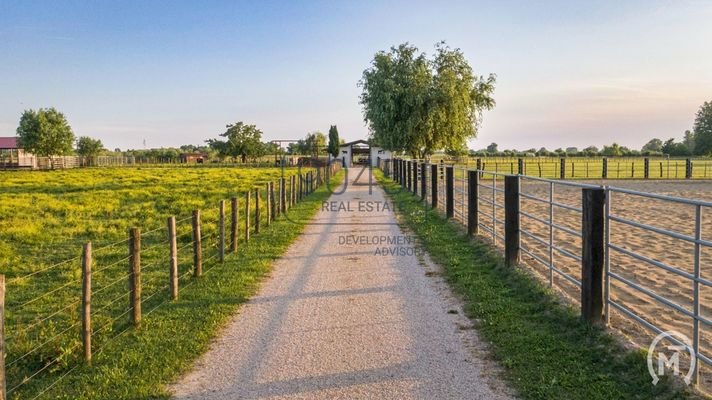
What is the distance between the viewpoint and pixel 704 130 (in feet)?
279

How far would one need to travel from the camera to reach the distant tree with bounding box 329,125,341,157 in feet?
300

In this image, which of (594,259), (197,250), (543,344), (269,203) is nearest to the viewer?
(543,344)

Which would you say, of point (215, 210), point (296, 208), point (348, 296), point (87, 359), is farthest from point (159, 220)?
point (87, 359)

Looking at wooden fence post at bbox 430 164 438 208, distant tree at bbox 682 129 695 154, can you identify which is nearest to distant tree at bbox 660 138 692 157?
distant tree at bbox 682 129 695 154

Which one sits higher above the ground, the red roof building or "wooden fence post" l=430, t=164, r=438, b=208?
the red roof building

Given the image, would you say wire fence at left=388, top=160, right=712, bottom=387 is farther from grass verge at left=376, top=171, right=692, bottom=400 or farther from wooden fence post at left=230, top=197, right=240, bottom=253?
wooden fence post at left=230, top=197, right=240, bottom=253

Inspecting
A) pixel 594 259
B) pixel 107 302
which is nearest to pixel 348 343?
pixel 594 259

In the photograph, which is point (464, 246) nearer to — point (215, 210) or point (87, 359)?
point (87, 359)

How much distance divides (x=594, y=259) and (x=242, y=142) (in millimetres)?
93181

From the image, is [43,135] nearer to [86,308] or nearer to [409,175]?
[409,175]

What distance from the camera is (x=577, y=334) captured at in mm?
5457

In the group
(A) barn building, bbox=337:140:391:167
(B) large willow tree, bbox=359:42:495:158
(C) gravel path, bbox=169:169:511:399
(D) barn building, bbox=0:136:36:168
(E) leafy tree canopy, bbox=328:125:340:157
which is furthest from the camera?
(E) leafy tree canopy, bbox=328:125:340:157

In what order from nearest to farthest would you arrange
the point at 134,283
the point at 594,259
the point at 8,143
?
the point at 594,259 < the point at 134,283 < the point at 8,143

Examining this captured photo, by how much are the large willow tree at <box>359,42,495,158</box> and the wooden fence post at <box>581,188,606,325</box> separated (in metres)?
29.4
